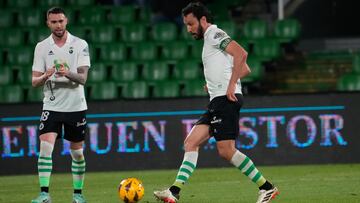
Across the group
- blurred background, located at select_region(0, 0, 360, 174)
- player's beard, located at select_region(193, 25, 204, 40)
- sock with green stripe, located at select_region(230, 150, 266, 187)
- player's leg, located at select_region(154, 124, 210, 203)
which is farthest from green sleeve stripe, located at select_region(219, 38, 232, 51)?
blurred background, located at select_region(0, 0, 360, 174)

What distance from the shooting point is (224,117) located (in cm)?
1035

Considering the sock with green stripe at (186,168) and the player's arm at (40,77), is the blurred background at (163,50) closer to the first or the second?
the player's arm at (40,77)

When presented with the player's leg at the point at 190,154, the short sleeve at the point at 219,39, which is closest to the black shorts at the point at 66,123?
the player's leg at the point at 190,154

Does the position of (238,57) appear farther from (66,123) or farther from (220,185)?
(220,185)

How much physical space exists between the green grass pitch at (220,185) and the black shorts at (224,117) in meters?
1.08

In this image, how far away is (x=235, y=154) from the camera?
34.1ft

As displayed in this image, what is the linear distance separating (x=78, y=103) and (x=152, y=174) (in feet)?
17.1

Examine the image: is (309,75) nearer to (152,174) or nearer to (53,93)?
(152,174)

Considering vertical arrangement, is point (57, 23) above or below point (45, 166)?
above

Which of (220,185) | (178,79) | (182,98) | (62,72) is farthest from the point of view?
(178,79)

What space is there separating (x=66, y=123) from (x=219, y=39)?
2101 millimetres

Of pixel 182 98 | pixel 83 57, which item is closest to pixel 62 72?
pixel 83 57

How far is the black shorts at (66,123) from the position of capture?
11.0 meters

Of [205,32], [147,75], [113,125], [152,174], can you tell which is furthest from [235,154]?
[147,75]
